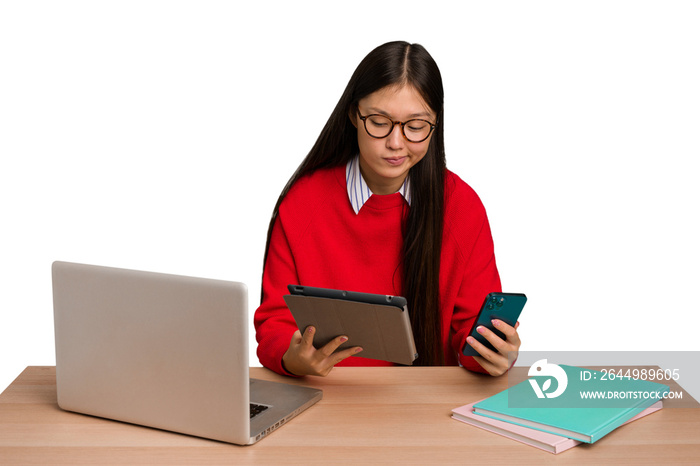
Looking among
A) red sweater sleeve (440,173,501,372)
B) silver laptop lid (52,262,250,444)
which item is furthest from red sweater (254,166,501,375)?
silver laptop lid (52,262,250,444)

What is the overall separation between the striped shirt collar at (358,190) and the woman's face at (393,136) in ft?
0.56

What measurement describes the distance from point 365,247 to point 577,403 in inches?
38.5

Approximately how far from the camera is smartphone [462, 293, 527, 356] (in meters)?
2.29

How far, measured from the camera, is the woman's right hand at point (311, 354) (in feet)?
7.47

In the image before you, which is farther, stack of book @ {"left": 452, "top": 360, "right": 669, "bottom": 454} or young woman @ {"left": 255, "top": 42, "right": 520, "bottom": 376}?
young woman @ {"left": 255, "top": 42, "right": 520, "bottom": 376}

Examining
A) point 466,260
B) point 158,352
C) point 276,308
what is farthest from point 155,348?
point 466,260

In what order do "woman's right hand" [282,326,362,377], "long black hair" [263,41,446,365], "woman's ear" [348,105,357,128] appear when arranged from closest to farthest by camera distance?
"woman's right hand" [282,326,362,377], "woman's ear" [348,105,357,128], "long black hair" [263,41,446,365]

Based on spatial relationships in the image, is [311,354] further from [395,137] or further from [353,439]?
[395,137]

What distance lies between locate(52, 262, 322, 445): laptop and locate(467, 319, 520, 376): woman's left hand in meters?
0.55

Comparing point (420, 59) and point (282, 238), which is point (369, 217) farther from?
point (420, 59)

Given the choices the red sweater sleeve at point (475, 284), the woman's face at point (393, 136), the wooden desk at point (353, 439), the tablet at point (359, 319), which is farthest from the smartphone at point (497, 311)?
the woman's face at point (393, 136)

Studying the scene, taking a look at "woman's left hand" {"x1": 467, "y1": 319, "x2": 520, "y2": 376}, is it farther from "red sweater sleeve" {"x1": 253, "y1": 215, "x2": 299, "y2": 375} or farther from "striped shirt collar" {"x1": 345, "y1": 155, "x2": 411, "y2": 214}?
"striped shirt collar" {"x1": 345, "y1": 155, "x2": 411, "y2": 214}

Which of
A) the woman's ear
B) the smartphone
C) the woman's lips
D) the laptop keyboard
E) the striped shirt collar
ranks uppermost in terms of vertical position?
the woman's ear

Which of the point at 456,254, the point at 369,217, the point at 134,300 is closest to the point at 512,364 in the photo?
the point at 456,254
